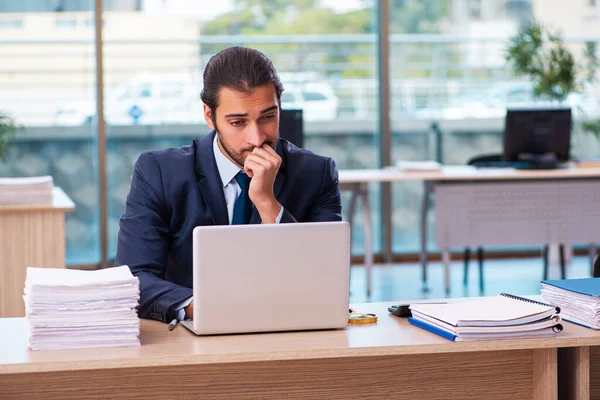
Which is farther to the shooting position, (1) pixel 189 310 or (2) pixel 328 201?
(2) pixel 328 201

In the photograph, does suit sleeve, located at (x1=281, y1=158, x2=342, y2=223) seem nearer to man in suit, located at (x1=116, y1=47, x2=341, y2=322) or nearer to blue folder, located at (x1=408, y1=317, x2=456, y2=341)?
man in suit, located at (x1=116, y1=47, x2=341, y2=322)

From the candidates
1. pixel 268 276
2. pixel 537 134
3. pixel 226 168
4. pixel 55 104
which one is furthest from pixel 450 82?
pixel 268 276

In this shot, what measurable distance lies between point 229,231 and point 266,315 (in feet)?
0.66

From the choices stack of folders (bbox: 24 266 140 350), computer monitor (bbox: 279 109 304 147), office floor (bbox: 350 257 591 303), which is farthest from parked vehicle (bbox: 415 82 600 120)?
stack of folders (bbox: 24 266 140 350)

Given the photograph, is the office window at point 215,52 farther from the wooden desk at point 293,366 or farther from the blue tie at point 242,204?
the wooden desk at point 293,366

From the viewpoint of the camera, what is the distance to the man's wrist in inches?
91.3

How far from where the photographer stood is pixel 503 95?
717 cm

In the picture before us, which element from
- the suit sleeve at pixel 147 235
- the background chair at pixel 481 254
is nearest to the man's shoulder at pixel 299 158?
the suit sleeve at pixel 147 235

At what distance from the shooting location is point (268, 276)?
1.80 m

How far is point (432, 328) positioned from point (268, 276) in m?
0.37

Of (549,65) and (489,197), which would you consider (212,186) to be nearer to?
(489,197)

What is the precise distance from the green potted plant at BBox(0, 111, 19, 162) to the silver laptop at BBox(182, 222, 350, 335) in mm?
4331

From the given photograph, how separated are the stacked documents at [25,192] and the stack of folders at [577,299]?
305 centimetres

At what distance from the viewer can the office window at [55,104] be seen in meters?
6.48
